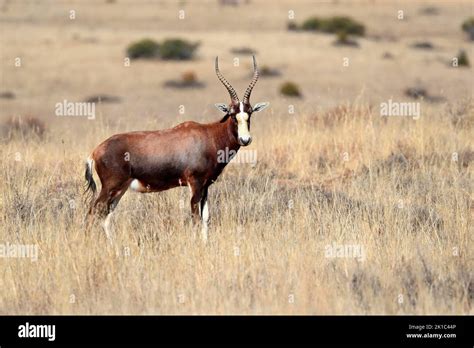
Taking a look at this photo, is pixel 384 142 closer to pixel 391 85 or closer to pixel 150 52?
pixel 391 85

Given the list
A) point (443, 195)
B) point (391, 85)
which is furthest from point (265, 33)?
point (443, 195)

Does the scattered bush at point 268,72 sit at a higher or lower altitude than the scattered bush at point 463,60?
lower

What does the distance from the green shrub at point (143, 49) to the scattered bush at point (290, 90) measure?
1030 cm

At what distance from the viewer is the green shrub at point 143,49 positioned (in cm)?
4125

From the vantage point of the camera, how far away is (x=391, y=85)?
108ft

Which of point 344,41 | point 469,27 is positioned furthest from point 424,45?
point 469,27

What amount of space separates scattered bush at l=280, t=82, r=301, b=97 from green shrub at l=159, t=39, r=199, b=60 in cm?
965

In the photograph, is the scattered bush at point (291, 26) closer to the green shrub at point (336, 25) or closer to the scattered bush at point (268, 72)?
the green shrub at point (336, 25)

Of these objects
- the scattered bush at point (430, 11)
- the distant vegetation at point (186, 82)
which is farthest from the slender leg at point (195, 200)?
the scattered bush at point (430, 11)

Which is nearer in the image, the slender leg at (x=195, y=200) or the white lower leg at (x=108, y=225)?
the white lower leg at (x=108, y=225)

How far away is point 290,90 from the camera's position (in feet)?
107

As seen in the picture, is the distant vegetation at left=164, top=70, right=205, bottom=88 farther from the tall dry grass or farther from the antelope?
the antelope

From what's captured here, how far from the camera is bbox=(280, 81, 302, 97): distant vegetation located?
1272 inches

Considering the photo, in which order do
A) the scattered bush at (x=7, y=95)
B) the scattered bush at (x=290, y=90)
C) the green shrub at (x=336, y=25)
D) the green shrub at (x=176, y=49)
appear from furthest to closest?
the green shrub at (x=336, y=25), the green shrub at (x=176, y=49), the scattered bush at (x=7, y=95), the scattered bush at (x=290, y=90)
